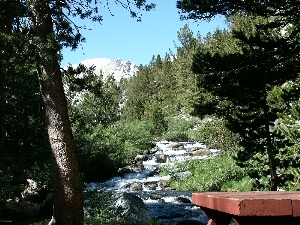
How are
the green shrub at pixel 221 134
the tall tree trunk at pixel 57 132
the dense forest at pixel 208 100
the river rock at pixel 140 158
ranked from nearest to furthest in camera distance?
the tall tree trunk at pixel 57 132
the dense forest at pixel 208 100
the green shrub at pixel 221 134
the river rock at pixel 140 158

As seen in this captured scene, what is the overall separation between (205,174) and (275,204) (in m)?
21.9

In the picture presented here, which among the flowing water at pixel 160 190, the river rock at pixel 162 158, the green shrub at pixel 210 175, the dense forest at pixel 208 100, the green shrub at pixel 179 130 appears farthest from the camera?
the green shrub at pixel 179 130

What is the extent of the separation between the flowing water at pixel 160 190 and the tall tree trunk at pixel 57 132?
6.98 metres

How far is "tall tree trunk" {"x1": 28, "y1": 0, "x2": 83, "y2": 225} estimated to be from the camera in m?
8.29

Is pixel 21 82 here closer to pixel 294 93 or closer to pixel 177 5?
pixel 177 5

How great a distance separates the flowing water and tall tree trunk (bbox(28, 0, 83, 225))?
22.9 ft

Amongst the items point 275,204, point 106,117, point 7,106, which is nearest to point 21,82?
point 7,106

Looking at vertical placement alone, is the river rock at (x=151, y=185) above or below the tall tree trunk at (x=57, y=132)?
below

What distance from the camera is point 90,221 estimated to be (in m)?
11.2

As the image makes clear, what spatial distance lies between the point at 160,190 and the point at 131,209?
1065cm

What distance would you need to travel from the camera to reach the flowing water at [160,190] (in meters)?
15.9

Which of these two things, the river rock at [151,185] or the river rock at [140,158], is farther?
the river rock at [140,158]

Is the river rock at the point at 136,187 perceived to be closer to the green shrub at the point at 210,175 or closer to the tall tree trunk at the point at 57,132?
the green shrub at the point at 210,175

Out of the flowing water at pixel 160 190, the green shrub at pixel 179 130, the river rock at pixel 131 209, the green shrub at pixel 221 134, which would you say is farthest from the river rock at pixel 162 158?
the river rock at pixel 131 209
